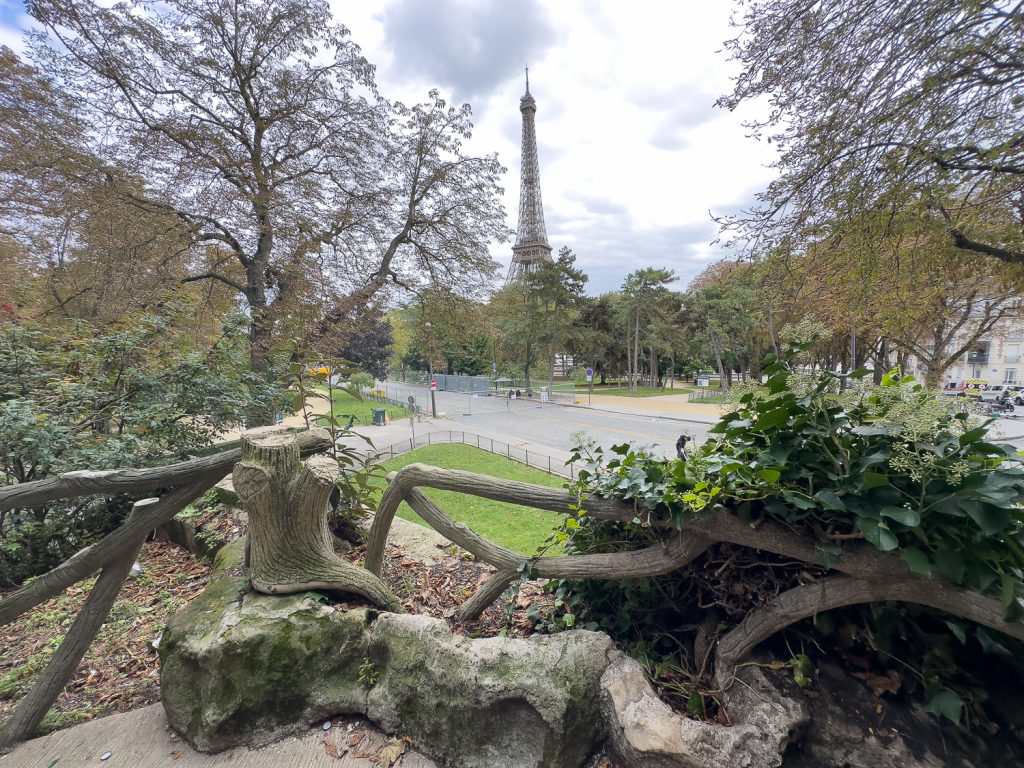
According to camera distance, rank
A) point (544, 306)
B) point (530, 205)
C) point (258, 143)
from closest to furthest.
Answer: point (258, 143) < point (544, 306) < point (530, 205)

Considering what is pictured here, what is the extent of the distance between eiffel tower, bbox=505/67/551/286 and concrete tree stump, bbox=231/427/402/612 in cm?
2775

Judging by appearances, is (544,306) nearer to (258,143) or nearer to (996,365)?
(258,143)

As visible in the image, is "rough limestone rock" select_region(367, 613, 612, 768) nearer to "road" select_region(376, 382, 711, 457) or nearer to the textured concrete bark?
the textured concrete bark

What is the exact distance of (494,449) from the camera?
36.6 feet

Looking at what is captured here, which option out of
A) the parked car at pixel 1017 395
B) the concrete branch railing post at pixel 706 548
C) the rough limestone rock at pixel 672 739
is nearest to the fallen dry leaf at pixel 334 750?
the concrete branch railing post at pixel 706 548

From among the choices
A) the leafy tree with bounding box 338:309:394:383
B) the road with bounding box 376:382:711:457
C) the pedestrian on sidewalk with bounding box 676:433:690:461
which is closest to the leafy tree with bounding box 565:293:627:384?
the road with bounding box 376:382:711:457

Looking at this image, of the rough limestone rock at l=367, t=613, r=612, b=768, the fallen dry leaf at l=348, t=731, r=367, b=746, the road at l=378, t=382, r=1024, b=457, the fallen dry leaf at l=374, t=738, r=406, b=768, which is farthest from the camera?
the road at l=378, t=382, r=1024, b=457

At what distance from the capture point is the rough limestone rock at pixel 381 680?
5.26ft

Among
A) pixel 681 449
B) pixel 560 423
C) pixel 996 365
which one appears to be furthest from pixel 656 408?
pixel 996 365

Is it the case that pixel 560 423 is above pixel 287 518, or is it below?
below

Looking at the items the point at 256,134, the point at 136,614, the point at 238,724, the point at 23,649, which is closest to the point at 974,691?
the point at 238,724

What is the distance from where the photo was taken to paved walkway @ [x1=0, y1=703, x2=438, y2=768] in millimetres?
1708

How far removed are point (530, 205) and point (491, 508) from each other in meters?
28.4

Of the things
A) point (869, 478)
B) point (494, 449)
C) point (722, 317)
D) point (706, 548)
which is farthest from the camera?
point (722, 317)
